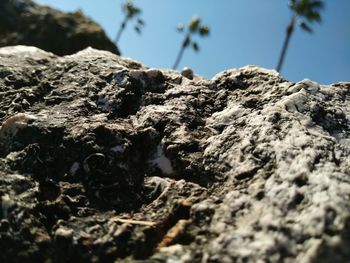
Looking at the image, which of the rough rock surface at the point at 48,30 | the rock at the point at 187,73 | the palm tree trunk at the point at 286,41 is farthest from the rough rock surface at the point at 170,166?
the palm tree trunk at the point at 286,41

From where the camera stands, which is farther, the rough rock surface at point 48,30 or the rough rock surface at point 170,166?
the rough rock surface at point 48,30

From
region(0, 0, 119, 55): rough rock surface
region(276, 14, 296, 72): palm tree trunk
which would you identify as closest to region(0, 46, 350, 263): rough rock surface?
Result: region(0, 0, 119, 55): rough rock surface

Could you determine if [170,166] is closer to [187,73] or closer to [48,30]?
[187,73]

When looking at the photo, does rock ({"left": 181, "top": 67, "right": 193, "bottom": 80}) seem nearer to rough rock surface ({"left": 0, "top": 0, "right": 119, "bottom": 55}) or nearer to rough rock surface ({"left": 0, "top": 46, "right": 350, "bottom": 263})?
rough rock surface ({"left": 0, "top": 46, "right": 350, "bottom": 263})

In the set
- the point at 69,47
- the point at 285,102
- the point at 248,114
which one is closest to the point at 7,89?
the point at 248,114

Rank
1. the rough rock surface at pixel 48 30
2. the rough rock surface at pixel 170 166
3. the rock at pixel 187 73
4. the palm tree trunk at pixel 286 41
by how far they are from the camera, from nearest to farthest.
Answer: the rough rock surface at pixel 170 166 → the rock at pixel 187 73 → the rough rock surface at pixel 48 30 → the palm tree trunk at pixel 286 41

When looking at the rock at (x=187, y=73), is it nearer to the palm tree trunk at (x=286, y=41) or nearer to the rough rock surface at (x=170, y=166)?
the rough rock surface at (x=170, y=166)

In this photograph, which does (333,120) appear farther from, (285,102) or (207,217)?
(207,217)

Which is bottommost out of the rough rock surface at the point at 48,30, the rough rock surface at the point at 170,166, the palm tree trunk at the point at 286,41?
the rough rock surface at the point at 170,166
